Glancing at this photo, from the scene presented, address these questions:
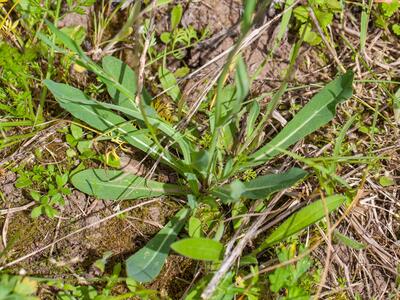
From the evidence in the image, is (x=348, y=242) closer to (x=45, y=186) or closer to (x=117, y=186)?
(x=117, y=186)

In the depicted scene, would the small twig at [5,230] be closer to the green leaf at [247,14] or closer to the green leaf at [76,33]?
the green leaf at [76,33]

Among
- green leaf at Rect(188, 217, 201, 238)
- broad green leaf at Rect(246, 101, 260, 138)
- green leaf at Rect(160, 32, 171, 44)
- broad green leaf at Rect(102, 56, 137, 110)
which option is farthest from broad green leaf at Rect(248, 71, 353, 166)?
green leaf at Rect(160, 32, 171, 44)

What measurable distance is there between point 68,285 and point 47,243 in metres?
0.24

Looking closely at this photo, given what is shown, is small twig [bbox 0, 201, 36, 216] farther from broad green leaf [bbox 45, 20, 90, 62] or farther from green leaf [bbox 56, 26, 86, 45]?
green leaf [bbox 56, 26, 86, 45]

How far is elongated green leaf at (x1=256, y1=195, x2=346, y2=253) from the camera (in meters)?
2.10

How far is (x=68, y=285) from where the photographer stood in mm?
1997

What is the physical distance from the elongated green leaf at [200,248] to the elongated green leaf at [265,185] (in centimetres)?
18

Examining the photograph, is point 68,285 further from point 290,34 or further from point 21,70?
point 290,34

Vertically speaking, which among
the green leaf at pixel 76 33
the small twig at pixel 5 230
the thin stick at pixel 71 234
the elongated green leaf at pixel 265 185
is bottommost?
the thin stick at pixel 71 234

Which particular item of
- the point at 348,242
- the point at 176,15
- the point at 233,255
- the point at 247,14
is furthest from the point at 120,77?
the point at 348,242

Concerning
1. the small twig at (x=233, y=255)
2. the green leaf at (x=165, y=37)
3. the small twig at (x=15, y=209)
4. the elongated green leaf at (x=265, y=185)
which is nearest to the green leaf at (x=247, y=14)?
the elongated green leaf at (x=265, y=185)

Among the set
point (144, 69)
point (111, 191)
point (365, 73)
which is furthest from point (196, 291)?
point (365, 73)

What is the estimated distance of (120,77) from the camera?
7.67ft

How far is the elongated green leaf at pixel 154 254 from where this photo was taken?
1980 millimetres
